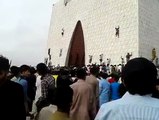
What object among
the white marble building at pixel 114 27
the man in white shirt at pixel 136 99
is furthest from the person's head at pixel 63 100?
the white marble building at pixel 114 27

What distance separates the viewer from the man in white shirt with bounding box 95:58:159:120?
1.92m

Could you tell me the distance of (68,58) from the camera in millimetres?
35500

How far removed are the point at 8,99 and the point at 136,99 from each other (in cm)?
159

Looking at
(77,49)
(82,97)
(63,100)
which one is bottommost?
(82,97)

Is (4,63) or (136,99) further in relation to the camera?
(4,63)

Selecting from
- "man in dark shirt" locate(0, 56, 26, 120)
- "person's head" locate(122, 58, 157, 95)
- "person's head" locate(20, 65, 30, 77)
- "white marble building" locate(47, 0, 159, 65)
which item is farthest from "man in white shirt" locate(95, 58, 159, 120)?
"white marble building" locate(47, 0, 159, 65)

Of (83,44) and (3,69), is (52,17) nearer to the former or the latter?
(83,44)

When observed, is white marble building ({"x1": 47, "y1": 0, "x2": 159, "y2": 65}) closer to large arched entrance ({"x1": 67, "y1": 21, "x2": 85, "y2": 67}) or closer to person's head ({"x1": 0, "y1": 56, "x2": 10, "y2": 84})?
large arched entrance ({"x1": 67, "y1": 21, "x2": 85, "y2": 67})

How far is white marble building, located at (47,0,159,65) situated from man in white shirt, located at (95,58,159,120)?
76.1ft

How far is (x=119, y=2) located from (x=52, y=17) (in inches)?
544

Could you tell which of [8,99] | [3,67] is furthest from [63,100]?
[3,67]

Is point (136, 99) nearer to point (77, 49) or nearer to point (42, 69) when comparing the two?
point (42, 69)

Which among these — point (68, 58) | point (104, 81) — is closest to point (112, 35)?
point (68, 58)

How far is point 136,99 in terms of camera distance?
6.50ft
